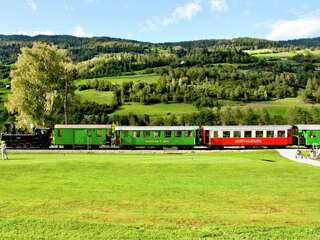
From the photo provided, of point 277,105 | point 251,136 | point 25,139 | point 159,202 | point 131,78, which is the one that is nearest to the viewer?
point 159,202

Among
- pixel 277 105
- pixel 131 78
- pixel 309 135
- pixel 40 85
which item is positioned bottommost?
pixel 309 135

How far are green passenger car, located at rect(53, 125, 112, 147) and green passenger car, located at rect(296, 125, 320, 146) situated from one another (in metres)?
27.9

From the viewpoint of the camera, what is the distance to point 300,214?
16562 mm

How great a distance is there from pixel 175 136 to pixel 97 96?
6715 cm

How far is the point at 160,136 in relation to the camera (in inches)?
2506

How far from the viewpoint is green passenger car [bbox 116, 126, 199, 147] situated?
Result: 2499 inches

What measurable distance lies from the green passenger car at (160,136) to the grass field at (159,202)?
31219 millimetres

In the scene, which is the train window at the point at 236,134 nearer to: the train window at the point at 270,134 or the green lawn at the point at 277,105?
the train window at the point at 270,134

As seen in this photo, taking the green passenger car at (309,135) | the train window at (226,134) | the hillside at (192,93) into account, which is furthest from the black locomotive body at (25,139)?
the green passenger car at (309,135)

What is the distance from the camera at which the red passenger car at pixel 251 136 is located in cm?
6297

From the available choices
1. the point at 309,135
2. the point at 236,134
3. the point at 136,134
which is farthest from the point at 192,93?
the point at 309,135

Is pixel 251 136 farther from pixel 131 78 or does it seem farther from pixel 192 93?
pixel 131 78

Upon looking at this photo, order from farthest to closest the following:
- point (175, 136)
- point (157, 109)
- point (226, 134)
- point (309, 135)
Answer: point (157, 109) → point (175, 136) → point (226, 134) → point (309, 135)

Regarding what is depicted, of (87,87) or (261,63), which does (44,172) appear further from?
(261,63)
